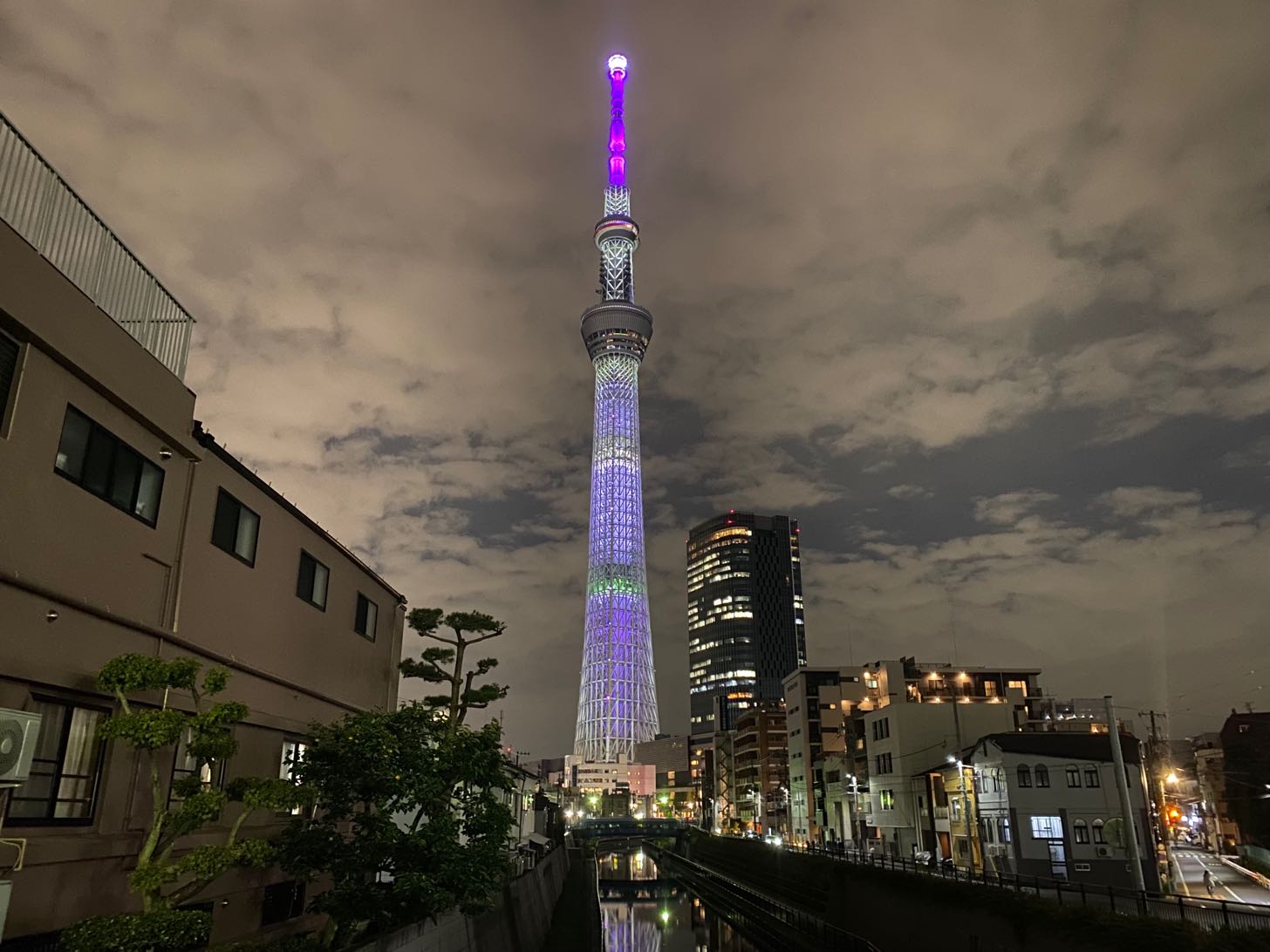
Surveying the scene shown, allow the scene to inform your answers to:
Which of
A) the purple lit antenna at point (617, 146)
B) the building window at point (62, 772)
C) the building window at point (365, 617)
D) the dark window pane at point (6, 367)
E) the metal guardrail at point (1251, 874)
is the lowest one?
the metal guardrail at point (1251, 874)

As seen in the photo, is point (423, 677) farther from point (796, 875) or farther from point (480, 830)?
point (796, 875)

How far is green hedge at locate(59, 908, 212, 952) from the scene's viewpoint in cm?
926

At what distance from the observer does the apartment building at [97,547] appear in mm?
10094

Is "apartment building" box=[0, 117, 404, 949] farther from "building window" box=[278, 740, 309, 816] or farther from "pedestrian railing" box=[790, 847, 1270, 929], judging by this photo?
"pedestrian railing" box=[790, 847, 1270, 929]

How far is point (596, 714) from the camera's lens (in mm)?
122375

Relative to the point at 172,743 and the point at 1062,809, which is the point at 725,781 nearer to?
the point at 1062,809

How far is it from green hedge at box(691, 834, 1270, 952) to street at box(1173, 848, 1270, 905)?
8181mm

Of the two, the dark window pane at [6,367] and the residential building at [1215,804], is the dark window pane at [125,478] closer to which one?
the dark window pane at [6,367]

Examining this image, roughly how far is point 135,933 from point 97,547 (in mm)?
4843

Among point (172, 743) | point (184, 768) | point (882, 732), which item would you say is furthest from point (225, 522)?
point (882, 732)

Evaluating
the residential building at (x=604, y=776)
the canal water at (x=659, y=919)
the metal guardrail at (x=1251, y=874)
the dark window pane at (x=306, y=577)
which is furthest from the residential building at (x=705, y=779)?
the dark window pane at (x=306, y=577)

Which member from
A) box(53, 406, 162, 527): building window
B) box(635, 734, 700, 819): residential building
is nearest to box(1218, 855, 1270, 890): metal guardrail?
box(53, 406, 162, 527): building window

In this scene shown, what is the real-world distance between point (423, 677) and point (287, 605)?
16114 millimetres

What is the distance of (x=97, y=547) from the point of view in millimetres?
11438
